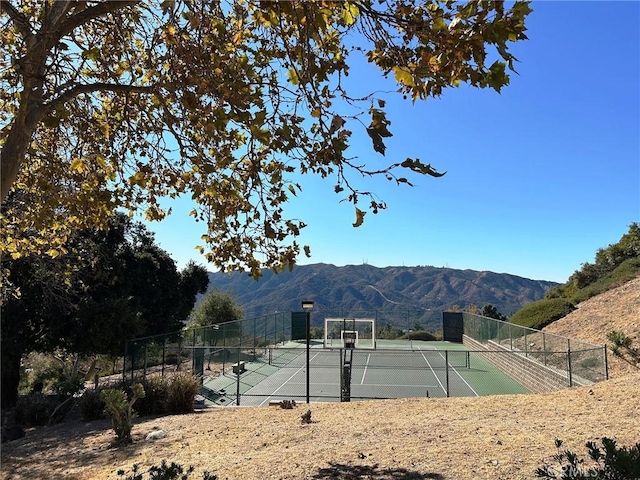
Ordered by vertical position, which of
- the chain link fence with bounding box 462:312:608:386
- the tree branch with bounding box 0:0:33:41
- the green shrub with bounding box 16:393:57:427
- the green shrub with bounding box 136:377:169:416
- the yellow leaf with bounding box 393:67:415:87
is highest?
the tree branch with bounding box 0:0:33:41

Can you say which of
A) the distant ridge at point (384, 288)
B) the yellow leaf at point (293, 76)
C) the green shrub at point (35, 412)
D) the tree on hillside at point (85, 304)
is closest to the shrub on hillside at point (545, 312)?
the tree on hillside at point (85, 304)

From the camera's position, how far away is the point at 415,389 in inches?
747

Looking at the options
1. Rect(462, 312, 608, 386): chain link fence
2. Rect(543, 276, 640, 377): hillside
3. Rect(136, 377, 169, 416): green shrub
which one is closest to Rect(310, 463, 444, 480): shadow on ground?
Rect(136, 377, 169, 416): green shrub

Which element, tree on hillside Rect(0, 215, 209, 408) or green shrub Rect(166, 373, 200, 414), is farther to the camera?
tree on hillside Rect(0, 215, 209, 408)

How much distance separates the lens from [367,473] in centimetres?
477

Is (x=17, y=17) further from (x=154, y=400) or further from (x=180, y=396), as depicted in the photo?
(x=154, y=400)

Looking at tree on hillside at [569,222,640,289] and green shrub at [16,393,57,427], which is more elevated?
tree on hillside at [569,222,640,289]

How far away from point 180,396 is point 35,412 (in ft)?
13.9

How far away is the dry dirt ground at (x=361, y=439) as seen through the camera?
16.2 feet

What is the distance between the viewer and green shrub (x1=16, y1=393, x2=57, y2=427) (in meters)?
12.0

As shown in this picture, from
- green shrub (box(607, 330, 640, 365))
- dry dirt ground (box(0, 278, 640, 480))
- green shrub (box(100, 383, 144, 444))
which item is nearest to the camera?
dry dirt ground (box(0, 278, 640, 480))

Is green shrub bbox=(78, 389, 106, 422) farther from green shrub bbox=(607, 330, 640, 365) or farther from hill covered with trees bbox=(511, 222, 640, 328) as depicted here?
hill covered with trees bbox=(511, 222, 640, 328)

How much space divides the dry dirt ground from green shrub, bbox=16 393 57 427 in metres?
1.01

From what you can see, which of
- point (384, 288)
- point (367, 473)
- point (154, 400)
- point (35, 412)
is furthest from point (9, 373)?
point (384, 288)
